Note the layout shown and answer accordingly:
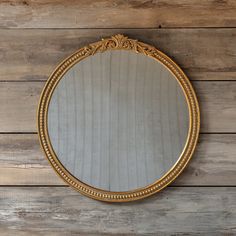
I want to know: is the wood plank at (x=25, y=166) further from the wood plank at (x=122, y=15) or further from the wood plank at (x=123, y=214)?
the wood plank at (x=122, y=15)

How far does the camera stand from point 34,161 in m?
1.82

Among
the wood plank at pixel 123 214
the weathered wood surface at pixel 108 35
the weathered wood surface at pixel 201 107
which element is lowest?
the wood plank at pixel 123 214

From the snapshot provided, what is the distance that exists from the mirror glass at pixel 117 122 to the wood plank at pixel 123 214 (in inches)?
2.9

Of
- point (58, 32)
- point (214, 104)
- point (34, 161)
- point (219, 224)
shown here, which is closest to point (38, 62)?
point (58, 32)

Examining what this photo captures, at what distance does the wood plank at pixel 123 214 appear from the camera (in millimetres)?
1806

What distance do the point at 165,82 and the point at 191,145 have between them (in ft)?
0.71

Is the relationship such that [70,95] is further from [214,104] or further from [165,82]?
[214,104]

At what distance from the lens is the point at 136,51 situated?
5.96 feet

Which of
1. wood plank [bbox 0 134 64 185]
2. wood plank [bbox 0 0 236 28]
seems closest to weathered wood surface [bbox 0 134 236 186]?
wood plank [bbox 0 134 64 185]

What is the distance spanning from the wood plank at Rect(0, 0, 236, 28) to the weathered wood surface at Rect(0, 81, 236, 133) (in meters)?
0.20

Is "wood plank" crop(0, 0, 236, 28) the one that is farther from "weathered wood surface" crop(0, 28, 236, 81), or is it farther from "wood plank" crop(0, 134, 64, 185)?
"wood plank" crop(0, 134, 64, 185)

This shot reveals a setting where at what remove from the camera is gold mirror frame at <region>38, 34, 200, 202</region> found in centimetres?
179

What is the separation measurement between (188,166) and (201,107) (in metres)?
0.19

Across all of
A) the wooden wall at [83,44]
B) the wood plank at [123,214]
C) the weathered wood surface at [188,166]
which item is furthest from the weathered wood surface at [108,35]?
the wood plank at [123,214]
